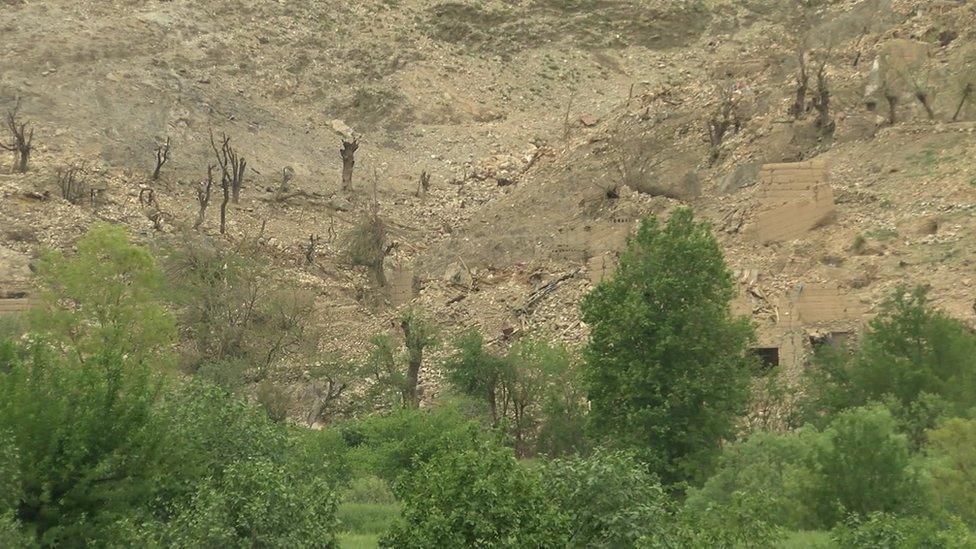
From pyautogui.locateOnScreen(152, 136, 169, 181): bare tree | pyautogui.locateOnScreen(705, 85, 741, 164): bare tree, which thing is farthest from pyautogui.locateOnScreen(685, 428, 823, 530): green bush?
pyautogui.locateOnScreen(152, 136, 169, 181): bare tree

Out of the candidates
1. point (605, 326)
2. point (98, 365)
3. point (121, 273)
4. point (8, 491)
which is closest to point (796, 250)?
point (605, 326)

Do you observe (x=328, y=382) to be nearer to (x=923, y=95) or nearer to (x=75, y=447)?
(x=923, y=95)

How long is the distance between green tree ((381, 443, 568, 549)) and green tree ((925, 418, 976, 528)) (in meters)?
6.10

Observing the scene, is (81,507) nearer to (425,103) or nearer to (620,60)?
(425,103)

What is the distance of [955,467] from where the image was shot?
18.3 meters

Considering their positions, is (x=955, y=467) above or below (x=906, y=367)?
below

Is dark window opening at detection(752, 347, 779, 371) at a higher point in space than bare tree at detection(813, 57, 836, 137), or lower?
lower

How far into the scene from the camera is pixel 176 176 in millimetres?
43188

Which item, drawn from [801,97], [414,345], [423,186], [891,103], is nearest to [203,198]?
[423,186]

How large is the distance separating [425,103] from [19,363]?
38.6 m

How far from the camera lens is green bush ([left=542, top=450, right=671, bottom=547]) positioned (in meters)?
13.3

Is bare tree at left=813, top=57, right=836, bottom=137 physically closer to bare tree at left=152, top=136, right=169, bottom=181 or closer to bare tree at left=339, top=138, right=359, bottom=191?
bare tree at left=339, top=138, right=359, bottom=191

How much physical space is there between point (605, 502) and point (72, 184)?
29.2 metres

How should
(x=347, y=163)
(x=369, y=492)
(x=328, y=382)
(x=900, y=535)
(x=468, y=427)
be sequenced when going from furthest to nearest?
(x=347, y=163) → (x=328, y=382) → (x=369, y=492) → (x=468, y=427) → (x=900, y=535)
